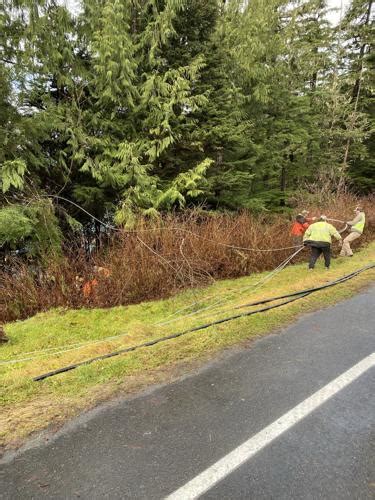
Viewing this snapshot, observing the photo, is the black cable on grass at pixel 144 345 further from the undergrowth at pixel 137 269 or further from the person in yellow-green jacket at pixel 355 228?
the person in yellow-green jacket at pixel 355 228

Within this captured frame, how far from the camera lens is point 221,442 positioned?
105 inches

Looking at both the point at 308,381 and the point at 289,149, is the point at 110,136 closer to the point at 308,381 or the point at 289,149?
the point at 308,381

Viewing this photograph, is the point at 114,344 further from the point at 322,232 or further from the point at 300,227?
the point at 300,227

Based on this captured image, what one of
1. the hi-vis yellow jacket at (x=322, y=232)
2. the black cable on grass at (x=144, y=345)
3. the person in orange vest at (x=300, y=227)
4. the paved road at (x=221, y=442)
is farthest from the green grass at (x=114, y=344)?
the person in orange vest at (x=300, y=227)

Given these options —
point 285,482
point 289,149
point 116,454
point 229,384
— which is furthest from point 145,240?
point 289,149

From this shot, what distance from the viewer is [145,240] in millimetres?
7805

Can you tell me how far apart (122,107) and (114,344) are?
25.9 feet

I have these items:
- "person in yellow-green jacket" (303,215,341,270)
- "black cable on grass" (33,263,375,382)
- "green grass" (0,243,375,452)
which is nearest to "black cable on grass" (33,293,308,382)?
"black cable on grass" (33,263,375,382)

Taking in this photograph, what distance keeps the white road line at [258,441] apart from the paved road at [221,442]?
0.11 feet

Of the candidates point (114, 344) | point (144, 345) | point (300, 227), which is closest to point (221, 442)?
point (144, 345)

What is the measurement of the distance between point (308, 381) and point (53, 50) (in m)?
9.66

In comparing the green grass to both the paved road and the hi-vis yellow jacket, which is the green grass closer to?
the paved road

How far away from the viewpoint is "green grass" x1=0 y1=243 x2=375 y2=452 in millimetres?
3270

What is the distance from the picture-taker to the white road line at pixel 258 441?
2.26m
